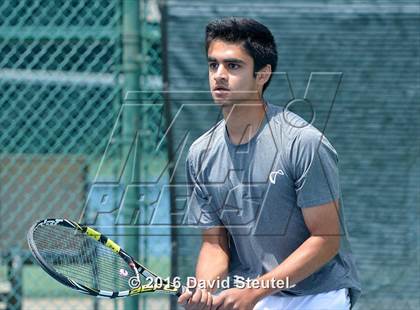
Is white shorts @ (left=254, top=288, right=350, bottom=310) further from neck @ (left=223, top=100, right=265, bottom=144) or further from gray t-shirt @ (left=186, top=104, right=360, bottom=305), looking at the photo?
neck @ (left=223, top=100, right=265, bottom=144)

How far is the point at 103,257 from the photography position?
149 inches

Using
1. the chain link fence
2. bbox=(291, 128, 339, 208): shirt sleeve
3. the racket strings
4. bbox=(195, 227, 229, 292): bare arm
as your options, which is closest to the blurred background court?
the chain link fence

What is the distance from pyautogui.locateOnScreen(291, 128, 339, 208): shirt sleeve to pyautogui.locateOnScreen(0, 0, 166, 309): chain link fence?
52.3 inches

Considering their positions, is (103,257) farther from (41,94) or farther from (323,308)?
(41,94)

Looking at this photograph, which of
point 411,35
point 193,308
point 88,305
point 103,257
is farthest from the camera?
point 88,305

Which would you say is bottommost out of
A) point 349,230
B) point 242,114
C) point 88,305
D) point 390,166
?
point 88,305

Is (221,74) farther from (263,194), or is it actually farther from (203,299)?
(203,299)

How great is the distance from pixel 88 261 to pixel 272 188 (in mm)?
817

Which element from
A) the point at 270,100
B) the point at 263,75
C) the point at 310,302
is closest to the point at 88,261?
the point at 310,302

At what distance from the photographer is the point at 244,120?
11.6ft

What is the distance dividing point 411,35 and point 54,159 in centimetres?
192

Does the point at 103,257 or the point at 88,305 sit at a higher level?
the point at 103,257

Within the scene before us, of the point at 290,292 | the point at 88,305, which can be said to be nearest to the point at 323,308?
the point at 290,292

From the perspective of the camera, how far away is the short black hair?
354 centimetres
